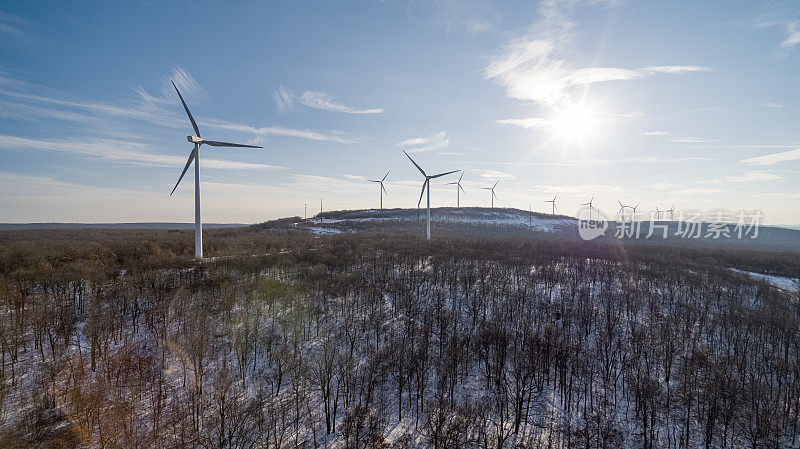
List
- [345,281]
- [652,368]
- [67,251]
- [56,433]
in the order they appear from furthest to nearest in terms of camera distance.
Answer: [67,251], [345,281], [652,368], [56,433]

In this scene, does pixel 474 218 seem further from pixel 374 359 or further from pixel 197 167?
pixel 374 359

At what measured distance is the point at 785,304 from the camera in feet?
85.4

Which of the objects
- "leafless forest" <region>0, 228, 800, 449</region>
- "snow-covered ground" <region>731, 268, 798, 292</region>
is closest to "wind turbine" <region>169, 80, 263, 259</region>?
"leafless forest" <region>0, 228, 800, 449</region>

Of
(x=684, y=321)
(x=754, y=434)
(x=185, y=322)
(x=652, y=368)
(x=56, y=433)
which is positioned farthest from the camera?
(x=684, y=321)

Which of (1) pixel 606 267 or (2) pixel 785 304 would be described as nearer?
(2) pixel 785 304

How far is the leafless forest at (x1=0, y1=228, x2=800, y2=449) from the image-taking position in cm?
1309

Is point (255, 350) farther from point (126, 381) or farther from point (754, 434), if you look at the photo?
point (754, 434)

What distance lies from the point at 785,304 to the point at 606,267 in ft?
41.7

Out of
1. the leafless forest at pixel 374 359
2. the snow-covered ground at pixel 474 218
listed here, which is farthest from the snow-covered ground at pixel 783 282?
the snow-covered ground at pixel 474 218

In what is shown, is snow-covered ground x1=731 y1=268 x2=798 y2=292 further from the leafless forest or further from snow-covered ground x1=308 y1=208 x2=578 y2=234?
snow-covered ground x1=308 y1=208 x2=578 y2=234

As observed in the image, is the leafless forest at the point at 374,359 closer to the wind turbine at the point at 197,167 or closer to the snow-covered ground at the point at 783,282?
the wind turbine at the point at 197,167

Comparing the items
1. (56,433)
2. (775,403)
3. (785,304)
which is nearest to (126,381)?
(56,433)

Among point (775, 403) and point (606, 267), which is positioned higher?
point (606, 267)

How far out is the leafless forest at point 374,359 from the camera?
1309 cm
